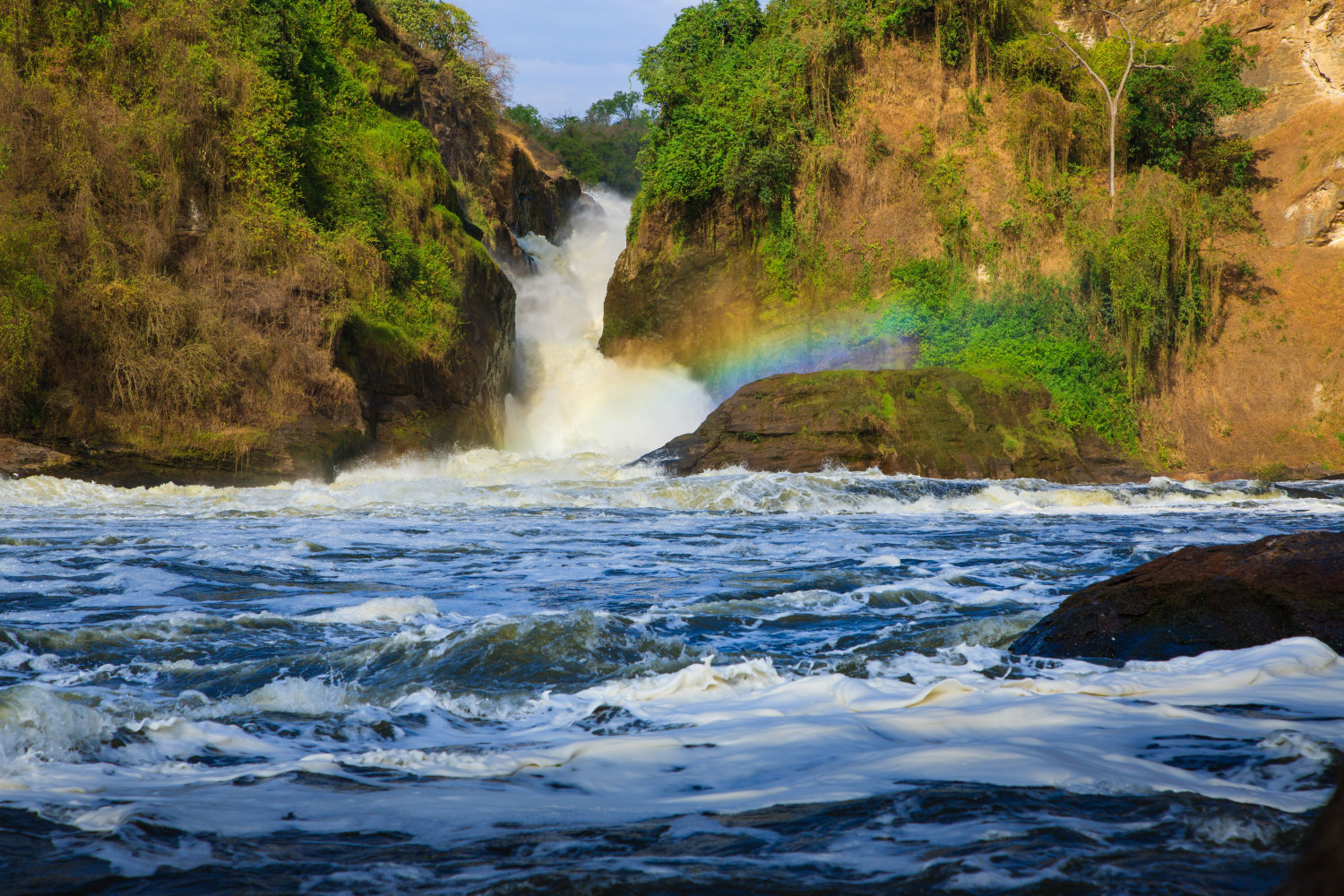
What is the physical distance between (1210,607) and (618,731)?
111 inches

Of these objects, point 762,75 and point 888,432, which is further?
point 762,75

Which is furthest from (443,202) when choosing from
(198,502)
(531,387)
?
(198,502)

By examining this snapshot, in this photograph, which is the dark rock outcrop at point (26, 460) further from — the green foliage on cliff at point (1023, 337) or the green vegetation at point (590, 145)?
the green vegetation at point (590, 145)

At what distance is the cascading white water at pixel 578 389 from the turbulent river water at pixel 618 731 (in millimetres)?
18043

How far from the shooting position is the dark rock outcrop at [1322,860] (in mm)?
749

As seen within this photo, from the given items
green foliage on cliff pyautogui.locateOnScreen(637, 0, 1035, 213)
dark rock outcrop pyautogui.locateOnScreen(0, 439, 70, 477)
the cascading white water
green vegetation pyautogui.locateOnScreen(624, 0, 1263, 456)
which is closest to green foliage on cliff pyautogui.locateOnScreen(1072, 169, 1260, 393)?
green vegetation pyautogui.locateOnScreen(624, 0, 1263, 456)

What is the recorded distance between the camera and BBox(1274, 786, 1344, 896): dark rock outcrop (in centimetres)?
75

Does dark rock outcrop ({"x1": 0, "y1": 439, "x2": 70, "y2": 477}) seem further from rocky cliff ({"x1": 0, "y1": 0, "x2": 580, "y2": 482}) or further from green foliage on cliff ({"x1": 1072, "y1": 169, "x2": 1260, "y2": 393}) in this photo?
green foliage on cliff ({"x1": 1072, "y1": 169, "x2": 1260, "y2": 393})

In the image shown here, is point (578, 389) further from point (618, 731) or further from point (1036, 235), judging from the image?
point (618, 731)

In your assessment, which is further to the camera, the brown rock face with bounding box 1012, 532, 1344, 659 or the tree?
the tree

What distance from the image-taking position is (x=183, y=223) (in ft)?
56.4

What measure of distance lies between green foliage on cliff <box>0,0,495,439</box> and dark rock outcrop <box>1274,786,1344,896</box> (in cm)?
1726

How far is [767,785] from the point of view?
2316 mm

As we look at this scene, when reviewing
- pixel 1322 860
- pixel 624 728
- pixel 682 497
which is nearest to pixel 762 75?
pixel 682 497
